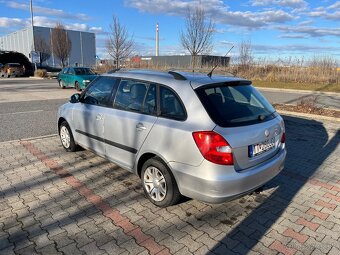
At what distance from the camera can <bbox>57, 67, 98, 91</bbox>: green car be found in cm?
1809

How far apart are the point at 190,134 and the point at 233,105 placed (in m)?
0.69

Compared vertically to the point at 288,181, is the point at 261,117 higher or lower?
higher

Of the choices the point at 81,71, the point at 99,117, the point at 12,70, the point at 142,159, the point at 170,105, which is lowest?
the point at 142,159

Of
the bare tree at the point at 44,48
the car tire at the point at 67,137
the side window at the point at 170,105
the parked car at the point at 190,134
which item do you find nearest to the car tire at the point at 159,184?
the parked car at the point at 190,134

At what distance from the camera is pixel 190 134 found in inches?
120

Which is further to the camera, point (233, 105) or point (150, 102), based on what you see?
point (150, 102)

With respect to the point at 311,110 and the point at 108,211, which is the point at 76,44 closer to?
the point at 311,110

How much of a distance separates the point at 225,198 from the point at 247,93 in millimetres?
1442

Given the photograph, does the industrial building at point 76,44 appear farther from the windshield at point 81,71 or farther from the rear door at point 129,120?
the rear door at point 129,120

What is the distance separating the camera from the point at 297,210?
3.64 metres

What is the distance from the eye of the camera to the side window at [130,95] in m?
3.79

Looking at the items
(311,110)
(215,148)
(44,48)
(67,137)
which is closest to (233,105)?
(215,148)

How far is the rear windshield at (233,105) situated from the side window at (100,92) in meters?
1.65

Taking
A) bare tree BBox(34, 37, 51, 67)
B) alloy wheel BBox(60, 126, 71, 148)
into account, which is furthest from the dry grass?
bare tree BBox(34, 37, 51, 67)
